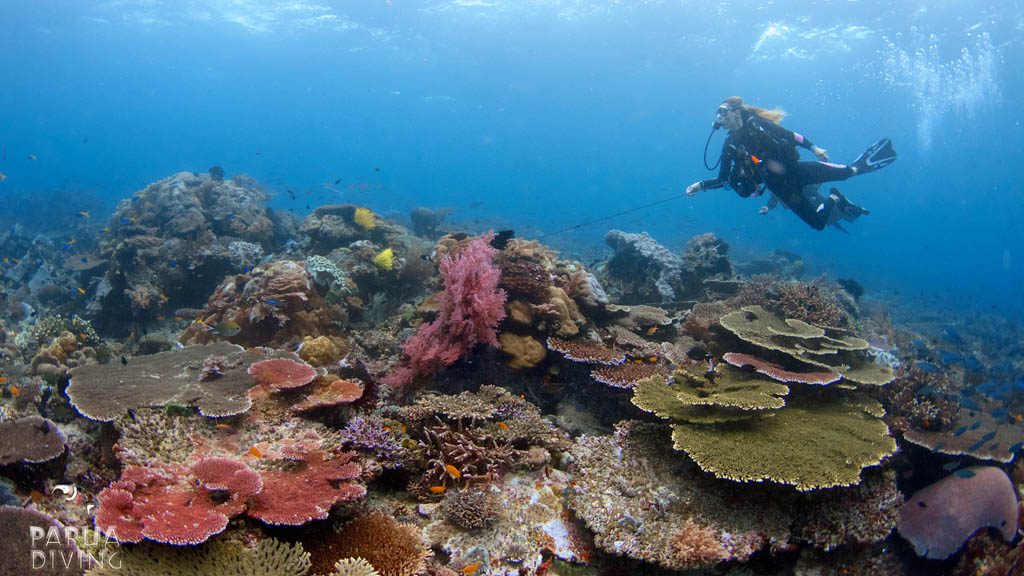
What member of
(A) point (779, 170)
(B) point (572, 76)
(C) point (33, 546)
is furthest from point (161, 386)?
(B) point (572, 76)

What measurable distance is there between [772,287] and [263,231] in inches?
633

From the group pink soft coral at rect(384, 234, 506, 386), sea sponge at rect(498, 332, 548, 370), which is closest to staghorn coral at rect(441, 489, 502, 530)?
pink soft coral at rect(384, 234, 506, 386)

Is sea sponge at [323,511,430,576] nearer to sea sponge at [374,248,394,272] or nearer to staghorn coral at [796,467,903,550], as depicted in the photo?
staghorn coral at [796,467,903,550]

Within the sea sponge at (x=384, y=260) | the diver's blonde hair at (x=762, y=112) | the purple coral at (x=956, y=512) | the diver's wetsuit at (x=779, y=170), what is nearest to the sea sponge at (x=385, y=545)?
the purple coral at (x=956, y=512)

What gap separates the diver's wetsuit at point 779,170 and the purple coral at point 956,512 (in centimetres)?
665

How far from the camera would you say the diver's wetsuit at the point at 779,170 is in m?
11.3

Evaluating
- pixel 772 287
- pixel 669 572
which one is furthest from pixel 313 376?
pixel 772 287

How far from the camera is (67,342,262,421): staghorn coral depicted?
16.0 ft

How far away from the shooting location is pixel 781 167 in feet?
37.3

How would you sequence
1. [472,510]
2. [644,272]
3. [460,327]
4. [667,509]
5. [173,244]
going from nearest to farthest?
[472,510] → [667,509] → [460,327] → [644,272] → [173,244]

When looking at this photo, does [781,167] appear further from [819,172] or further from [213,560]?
[213,560]

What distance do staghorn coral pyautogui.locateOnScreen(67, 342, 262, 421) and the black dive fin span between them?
1404 centimetres

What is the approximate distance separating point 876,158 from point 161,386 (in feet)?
51.4

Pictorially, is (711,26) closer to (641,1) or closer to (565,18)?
(641,1)
